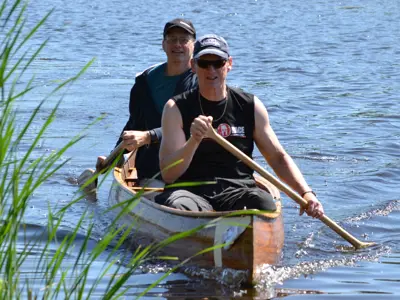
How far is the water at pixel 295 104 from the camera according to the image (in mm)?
7023

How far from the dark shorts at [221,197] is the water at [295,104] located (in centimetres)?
46

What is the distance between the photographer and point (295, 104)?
14242mm

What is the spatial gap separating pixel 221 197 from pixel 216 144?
352 millimetres

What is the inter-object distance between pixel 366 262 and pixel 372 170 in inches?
127

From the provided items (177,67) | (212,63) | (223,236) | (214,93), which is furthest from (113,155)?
(223,236)

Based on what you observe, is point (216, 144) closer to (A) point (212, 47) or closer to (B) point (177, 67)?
(A) point (212, 47)

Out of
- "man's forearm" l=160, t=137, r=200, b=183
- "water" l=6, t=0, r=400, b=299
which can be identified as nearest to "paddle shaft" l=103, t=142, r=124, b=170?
"water" l=6, t=0, r=400, b=299

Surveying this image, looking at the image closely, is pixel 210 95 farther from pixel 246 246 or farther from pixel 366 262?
pixel 366 262

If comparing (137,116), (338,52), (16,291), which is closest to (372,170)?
(137,116)

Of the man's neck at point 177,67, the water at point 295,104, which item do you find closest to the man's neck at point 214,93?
the water at point 295,104

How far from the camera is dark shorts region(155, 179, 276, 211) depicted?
6.53 meters

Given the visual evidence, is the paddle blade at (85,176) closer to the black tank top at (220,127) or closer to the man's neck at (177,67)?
the man's neck at (177,67)

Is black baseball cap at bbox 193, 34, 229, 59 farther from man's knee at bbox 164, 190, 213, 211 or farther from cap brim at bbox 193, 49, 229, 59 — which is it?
man's knee at bbox 164, 190, 213, 211

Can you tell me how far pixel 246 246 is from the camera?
20.0 ft
